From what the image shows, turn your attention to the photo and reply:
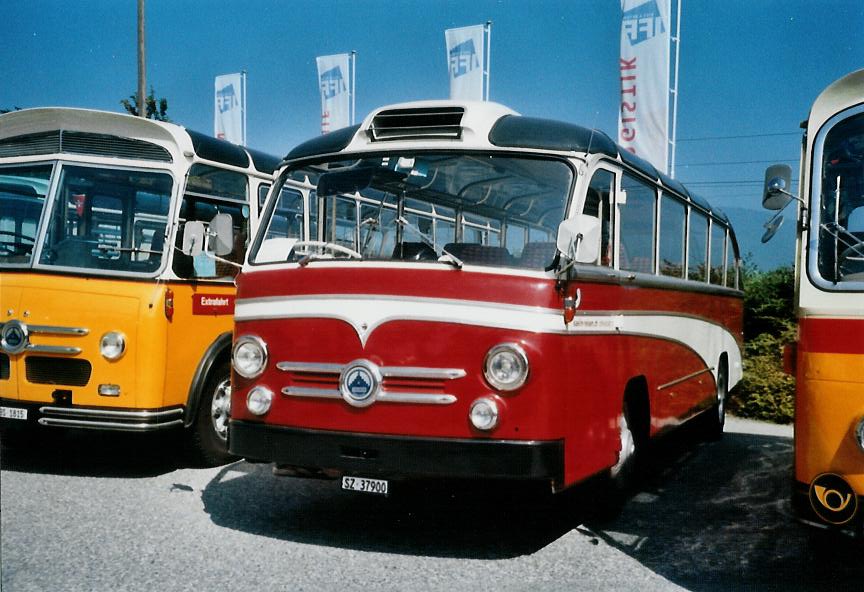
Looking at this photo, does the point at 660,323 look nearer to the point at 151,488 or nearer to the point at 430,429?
the point at 430,429

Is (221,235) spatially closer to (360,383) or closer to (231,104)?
(360,383)

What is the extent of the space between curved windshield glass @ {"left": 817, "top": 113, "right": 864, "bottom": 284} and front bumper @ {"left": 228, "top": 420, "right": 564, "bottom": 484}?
1704 millimetres

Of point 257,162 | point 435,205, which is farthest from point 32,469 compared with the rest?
point 435,205

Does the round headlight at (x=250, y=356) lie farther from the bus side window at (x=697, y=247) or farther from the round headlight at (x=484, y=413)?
the bus side window at (x=697, y=247)

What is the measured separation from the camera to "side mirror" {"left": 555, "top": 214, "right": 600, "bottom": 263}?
4723 mm

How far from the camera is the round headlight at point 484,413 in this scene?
15.5 feet

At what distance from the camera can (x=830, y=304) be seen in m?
4.46

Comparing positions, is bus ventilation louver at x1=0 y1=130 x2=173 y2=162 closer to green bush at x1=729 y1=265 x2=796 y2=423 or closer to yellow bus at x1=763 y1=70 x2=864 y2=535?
yellow bus at x1=763 y1=70 x2=864 y2=535

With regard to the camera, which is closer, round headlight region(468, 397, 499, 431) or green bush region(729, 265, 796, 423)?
round headlight region(468, 397, 499, 431)

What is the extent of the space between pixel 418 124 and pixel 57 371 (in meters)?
3.39

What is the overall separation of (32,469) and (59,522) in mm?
1799

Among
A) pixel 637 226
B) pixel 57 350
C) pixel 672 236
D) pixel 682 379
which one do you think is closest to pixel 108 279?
pixel 57 350

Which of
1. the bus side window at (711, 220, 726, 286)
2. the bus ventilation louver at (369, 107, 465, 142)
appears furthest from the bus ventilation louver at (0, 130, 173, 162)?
the bus side window at (711, 220, 726, 286)

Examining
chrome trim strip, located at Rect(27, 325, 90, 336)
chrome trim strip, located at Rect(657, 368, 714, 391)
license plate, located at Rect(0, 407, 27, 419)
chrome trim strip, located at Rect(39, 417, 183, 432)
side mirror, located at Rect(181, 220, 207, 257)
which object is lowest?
chrome trim strip, located at Rect(39, 417, 183, 432)
